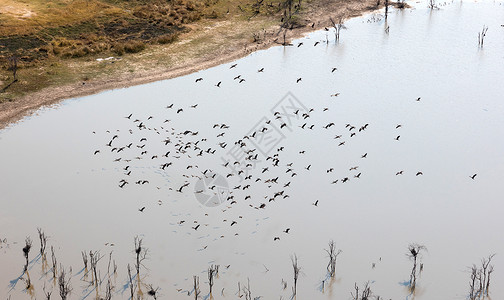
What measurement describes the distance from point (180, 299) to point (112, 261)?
171 inches

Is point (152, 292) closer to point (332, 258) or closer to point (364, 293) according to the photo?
point (332, 258)

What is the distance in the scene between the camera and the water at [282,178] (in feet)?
86.2

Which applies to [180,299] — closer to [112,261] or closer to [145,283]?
[145,283]

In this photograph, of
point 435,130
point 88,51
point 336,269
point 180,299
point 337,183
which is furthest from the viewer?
point 88,51

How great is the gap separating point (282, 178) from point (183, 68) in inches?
770

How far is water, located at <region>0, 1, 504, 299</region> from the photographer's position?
86.2 ft

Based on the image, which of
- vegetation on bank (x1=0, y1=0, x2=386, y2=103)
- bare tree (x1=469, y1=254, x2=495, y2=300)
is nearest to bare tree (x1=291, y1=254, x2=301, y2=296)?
bare tree (x1=469, y1=254, x2=495, y2=300)

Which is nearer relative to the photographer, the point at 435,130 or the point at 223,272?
the point at 223,272

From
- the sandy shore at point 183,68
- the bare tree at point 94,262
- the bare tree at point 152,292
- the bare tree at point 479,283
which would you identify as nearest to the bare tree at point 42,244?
the bare tree at point 94,262

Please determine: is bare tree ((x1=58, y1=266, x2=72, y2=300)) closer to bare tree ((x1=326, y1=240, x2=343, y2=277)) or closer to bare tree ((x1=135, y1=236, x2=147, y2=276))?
bare tree ((x1=135, y1=236, x2=147, y2=276))

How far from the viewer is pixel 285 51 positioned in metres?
52.3

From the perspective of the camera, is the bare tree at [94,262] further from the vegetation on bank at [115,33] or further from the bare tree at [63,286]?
the vegetation on bank at [115,33]

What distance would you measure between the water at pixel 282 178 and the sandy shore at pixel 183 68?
3.42 feet

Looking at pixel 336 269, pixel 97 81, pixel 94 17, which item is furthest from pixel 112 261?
pixel 94 17
